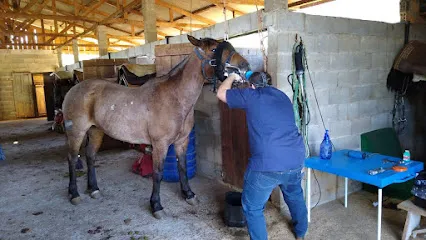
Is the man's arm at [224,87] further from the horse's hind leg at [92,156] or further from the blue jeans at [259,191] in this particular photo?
the horse's hind leg at [92,156]

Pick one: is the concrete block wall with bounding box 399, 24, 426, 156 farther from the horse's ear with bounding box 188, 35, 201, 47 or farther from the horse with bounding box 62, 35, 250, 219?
the horse's ear with bounding box 188, 35, 201, 47

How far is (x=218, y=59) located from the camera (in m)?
2.85

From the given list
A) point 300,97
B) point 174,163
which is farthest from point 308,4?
point 174,163

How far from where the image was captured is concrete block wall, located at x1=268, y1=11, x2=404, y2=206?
3258 mm

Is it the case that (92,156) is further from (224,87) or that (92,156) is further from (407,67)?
(407,67)

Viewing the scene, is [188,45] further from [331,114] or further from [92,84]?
[331,114]

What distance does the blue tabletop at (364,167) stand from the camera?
8.07 ft

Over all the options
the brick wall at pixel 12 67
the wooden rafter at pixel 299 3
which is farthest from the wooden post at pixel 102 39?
the wooden rafter at pixel 299 3

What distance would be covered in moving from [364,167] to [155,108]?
2.19 m

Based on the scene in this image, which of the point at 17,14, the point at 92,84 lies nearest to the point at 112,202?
the point at 92,84

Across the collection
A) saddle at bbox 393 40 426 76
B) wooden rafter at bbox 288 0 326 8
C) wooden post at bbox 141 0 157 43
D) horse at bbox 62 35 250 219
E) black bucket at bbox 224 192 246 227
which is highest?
wooden rafter at bbox 288 0 326 8

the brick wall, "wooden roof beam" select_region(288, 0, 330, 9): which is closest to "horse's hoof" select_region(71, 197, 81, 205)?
"wooden roof beam" select_region(288, 0, 330, 9)

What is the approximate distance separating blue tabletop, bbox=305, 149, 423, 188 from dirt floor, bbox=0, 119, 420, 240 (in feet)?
2.15

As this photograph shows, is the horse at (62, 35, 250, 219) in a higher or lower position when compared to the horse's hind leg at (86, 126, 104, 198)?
higher
